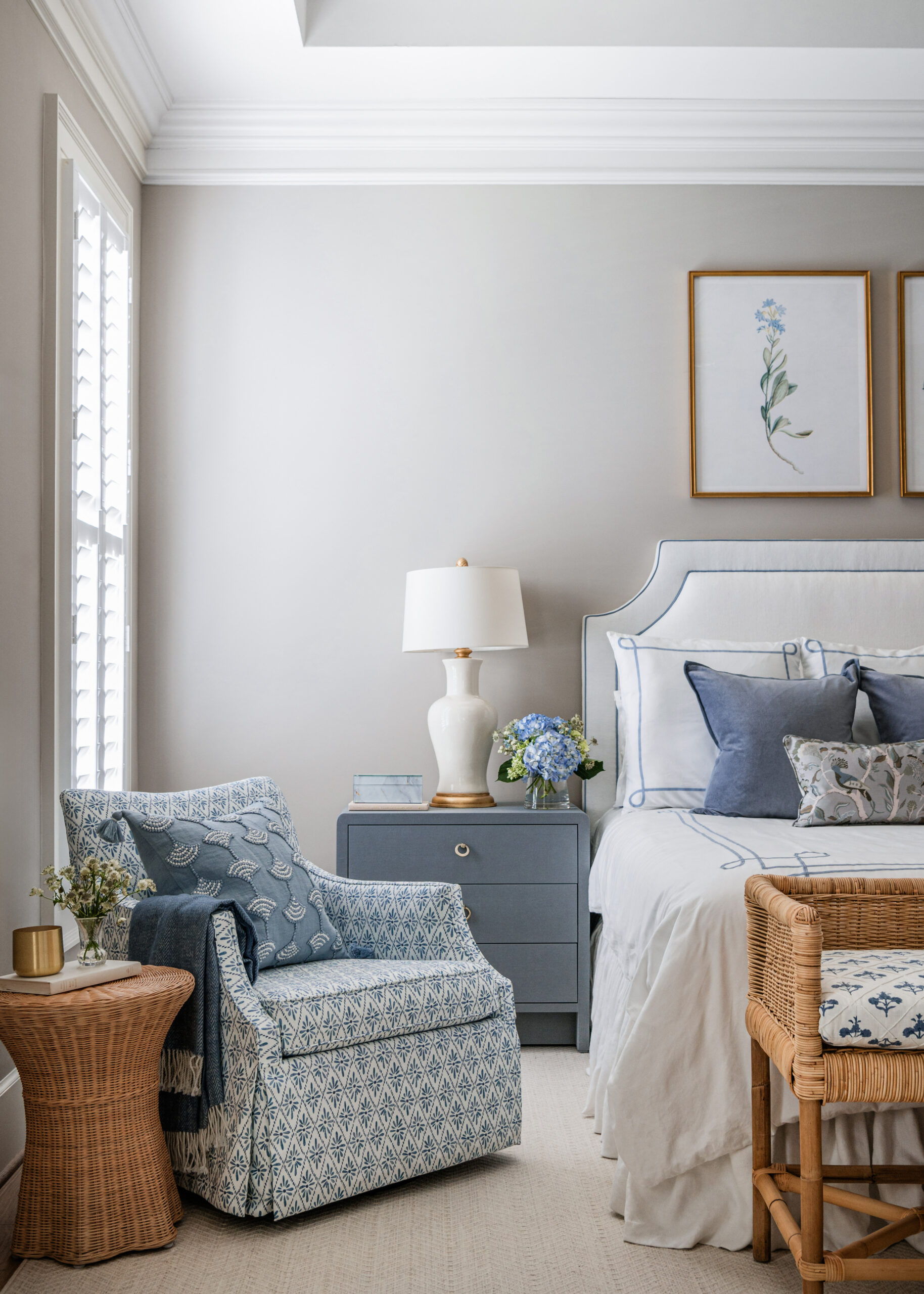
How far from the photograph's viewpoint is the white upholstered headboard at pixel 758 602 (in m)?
3.34

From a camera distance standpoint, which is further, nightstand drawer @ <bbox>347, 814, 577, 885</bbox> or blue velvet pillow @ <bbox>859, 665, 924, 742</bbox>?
nightstand drawer @ <bbox>347, 814, 577, 885</bbox>

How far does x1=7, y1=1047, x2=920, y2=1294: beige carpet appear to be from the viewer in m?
1.76

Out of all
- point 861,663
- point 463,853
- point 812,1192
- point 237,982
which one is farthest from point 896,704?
point 237,982

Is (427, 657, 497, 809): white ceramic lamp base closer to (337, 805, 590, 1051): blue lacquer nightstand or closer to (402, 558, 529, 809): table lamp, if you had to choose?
(402, 558, 529, 809): table lamp

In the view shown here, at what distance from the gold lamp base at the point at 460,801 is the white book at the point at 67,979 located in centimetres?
132

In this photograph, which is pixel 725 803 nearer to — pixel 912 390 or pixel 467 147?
pixel 912 390

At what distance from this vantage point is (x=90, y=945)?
6.43 ft

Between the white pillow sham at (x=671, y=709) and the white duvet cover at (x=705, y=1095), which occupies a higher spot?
the white pillow sham at (x=671, y=709)

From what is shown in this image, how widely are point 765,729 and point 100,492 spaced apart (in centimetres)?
198

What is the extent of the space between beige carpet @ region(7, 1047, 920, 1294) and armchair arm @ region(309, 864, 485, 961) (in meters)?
0.46

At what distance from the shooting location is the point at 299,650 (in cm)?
347

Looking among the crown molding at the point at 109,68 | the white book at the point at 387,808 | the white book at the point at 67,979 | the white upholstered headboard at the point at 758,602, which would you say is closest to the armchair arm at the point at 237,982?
the white book at the point at 67,979

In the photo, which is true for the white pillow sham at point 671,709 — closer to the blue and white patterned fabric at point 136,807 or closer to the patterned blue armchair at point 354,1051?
the patterned blue armchair at point 354,1051

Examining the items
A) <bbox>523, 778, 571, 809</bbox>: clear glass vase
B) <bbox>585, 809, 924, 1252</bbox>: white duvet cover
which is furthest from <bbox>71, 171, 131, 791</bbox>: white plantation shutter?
<bbox>585, 809, 924, 1252</bbox>: white duvet cover
